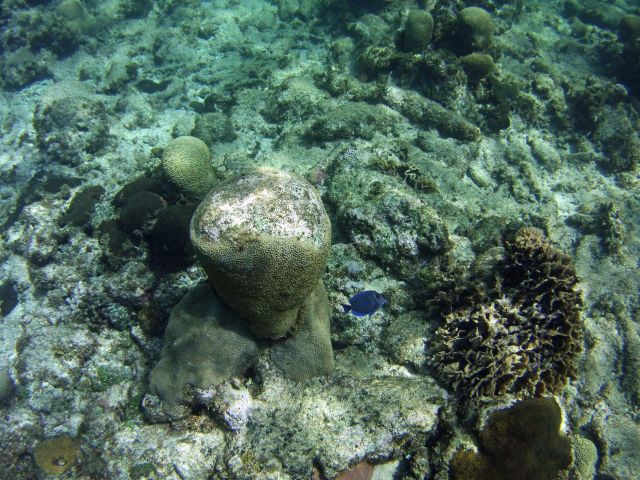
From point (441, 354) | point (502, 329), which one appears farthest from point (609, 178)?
point (441, 354)

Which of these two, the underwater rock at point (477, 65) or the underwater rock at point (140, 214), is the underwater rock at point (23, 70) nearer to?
the underwater rock at point (140, 214)

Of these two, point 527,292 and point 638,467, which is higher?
point 527,292

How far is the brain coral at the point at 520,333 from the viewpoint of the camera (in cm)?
409

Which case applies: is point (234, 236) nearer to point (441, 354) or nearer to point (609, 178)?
point (441, 354)

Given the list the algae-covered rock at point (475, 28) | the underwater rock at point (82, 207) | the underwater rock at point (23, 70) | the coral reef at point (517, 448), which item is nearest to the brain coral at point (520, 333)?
the coral reef at point (517, 448)

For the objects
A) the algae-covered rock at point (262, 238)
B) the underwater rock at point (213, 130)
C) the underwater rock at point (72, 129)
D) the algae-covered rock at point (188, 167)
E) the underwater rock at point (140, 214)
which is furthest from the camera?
the underwater rock at point (213, 130)

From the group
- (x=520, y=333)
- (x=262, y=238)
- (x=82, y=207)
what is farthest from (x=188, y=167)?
(x=520, y=333)

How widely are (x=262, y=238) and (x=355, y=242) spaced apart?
2317 mm

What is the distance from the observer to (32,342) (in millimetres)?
5117

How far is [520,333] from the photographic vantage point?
4324mm

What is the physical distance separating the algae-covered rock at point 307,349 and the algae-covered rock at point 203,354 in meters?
0.32

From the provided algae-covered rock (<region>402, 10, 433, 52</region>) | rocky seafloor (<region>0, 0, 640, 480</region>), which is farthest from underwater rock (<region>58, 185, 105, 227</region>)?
algae-covered rock (<region>402, 10, 433, 52</region>)

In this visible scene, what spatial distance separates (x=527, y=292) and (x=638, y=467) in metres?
2.61

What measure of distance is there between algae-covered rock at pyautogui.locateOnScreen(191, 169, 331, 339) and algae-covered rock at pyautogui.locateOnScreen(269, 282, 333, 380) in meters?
0.71
